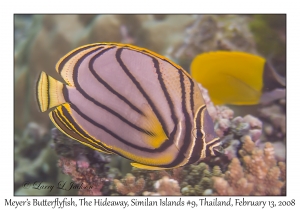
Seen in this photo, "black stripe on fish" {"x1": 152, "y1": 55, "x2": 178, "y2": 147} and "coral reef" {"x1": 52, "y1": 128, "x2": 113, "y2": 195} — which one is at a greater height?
"black stripe on fish" {"x1": 152, "y1": 55, "x2": 178, "y2": 147}

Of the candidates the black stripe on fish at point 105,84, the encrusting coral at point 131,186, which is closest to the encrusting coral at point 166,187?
the encrusting coral at point 131,186

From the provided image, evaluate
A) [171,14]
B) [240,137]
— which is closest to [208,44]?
[171,14]

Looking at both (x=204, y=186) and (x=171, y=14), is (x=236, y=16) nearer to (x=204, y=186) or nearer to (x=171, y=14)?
(x=171, y=14)

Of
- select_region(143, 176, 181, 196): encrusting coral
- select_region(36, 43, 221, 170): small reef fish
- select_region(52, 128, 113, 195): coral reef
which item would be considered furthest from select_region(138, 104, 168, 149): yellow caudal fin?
select_region(52, 128, 113, 195): coral reef

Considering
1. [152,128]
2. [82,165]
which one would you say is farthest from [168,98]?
[82,165]

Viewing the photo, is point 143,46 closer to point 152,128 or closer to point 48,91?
point 48,91

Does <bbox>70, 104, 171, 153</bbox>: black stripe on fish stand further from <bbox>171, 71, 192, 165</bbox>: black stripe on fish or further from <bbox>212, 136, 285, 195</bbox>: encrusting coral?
<bbox>212, 136, 285, 195</bbox>: encrusting coral

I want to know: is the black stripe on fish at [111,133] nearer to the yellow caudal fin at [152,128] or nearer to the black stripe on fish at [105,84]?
the yellow caudal fin at [152,128]
